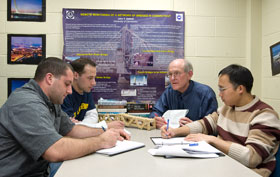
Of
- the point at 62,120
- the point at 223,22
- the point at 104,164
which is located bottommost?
the point at 104,164

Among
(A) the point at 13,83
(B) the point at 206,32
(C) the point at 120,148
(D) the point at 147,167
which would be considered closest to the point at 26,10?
(A) the point at 13,83

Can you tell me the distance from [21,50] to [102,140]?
205 centimetres

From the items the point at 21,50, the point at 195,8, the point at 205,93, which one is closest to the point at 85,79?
the point at 21,50

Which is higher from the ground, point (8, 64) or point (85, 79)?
point (8, 64)

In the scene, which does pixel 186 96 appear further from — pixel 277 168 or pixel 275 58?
pixel 277 168

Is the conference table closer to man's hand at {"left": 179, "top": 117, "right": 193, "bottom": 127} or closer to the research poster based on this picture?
man's hand at {"left": 179, "top": 117, "right": 193, "bottom": 127}

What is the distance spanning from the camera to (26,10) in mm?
2768

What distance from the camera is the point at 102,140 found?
4.17 ft

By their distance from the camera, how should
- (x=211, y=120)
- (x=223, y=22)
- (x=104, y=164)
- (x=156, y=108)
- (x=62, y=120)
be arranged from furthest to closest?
(x=223, y=22) → (x=156, y=108) → (x=211, y=120) → (x=62, y=120) → (x=104, y=164)

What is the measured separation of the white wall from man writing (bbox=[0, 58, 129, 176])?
1525 mm

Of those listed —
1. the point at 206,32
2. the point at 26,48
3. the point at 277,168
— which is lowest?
the point at 277,168

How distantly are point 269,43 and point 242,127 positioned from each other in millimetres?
1661

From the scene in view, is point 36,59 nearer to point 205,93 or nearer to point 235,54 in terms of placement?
point 205,93

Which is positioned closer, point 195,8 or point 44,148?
point 44,148
